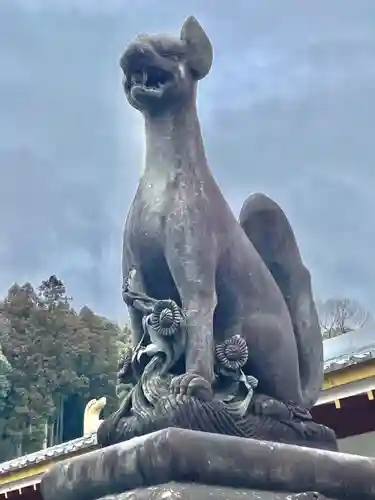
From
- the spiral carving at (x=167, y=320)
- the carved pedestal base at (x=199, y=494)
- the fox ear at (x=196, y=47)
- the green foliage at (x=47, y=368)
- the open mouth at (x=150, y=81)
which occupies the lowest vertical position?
the carved pedestal base at (x=199, y=494)

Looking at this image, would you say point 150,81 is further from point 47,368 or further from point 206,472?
point 47,368

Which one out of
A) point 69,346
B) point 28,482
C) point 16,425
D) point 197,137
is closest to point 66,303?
point 69,346

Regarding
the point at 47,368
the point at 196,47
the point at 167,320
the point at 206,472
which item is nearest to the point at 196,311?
the point at 167,320

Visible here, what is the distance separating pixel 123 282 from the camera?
346cm

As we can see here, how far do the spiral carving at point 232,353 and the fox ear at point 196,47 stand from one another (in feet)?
3.48

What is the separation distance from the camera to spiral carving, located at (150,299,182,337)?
314 cm

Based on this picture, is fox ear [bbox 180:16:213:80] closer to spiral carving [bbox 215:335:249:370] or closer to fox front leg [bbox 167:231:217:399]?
fox front leg [bbox 167:231:217:399]

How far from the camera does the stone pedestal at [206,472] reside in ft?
9.02

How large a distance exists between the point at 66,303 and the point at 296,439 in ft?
132

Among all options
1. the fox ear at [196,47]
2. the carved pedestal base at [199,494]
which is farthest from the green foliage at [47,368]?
the carved pedestal base at [199,494]

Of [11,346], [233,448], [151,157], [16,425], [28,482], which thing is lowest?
[233,448]

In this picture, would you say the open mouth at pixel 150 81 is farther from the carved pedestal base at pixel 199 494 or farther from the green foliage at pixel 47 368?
the green foliage at pixel 47 368

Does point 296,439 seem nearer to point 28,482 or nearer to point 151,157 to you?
point 151,157

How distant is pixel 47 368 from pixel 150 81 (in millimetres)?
32858
